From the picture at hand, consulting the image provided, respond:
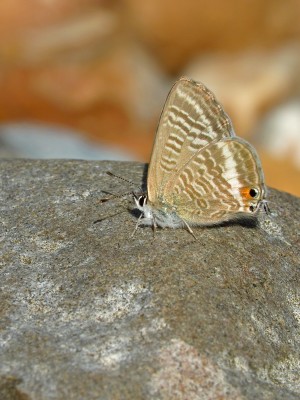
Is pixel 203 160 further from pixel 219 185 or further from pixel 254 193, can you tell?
pixel 254 193

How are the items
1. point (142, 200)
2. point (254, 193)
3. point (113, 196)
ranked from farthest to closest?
1. point (113, 196)
2. point (142, 200)
3. point (254, 193)

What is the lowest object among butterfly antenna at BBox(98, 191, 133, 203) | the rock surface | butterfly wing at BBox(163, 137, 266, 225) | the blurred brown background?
the rock surface

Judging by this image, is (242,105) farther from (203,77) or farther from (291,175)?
(291,175)

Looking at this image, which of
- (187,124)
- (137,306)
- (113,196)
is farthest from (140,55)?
(137,306)

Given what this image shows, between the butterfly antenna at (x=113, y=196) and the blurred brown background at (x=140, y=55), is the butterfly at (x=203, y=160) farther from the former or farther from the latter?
the blurred brown background at (x=140, y=55)

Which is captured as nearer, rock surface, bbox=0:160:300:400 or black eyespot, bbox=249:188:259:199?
rock surface, bbox=0:160:300:400

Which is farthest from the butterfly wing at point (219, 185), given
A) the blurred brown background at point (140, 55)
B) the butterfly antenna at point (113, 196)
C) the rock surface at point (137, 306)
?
the blurred brown background at point (140, 55)

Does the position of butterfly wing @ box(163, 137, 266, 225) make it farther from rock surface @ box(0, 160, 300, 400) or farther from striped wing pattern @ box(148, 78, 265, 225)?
rock surface @ box(0, 160, 300, 400)

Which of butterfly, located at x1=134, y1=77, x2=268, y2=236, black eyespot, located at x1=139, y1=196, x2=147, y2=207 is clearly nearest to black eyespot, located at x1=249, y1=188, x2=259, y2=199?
butterfly, located at x1=134, y1=77, x2=268, y2=236
